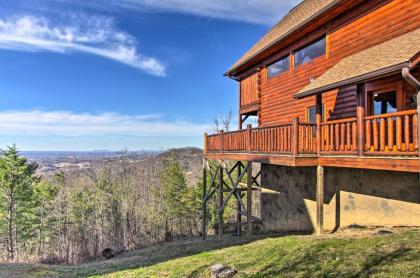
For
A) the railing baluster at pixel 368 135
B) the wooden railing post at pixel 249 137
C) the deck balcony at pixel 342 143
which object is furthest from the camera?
the wooden railing post at pixel 249 137

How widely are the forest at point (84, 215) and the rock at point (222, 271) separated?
21501 millimetres

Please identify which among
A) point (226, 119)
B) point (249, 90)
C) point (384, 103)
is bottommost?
point (384, 103)

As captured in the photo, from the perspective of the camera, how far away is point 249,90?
53.2 ft

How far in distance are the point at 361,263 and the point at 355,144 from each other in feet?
9.27

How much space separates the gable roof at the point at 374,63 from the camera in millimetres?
6184

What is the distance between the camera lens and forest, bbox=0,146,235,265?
29.0 meters

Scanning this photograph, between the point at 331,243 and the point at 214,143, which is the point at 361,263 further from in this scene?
the point at 214,143

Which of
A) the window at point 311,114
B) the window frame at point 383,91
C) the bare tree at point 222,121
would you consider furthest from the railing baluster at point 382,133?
the bare tree at point 222,121

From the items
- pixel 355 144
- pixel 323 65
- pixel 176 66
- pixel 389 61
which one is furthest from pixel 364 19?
pixel 176 66

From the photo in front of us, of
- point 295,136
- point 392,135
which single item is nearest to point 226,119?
point 295,136

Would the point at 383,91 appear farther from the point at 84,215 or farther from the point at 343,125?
the point at 84,215

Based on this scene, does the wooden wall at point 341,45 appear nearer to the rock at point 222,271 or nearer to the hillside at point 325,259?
the hillside at point 325,259

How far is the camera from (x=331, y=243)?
7.11 m

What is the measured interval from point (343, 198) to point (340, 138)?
231cm
